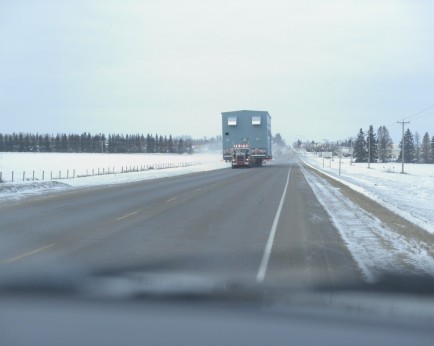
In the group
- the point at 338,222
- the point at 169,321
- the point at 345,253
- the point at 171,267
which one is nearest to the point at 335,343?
the point at 169,321

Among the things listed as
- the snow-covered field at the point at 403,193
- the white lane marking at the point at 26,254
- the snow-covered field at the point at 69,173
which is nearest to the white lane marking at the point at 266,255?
the snow-covered field at the point at 403,193

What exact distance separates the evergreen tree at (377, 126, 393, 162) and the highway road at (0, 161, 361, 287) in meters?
140

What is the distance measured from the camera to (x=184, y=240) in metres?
10.4

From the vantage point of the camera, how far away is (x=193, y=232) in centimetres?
1148

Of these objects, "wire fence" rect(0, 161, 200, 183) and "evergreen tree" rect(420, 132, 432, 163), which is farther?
"evergreen tree" rect(420, 132, 432, 163)

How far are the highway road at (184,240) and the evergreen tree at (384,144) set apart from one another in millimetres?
140428

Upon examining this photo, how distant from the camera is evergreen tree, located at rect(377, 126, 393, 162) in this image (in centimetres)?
14975

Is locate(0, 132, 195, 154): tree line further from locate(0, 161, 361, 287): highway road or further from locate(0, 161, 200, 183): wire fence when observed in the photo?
locate(0, 161, 361, 287): highway road

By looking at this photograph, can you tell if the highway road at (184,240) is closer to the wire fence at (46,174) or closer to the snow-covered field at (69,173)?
the snow-covered field at (69,173)

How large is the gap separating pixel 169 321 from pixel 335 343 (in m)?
1.66

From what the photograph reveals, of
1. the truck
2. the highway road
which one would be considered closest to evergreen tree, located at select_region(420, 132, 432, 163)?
the truck

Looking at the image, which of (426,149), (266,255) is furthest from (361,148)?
(266,255)

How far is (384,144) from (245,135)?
11048 cm

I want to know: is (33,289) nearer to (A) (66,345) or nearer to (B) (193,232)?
(A) (66,345)
